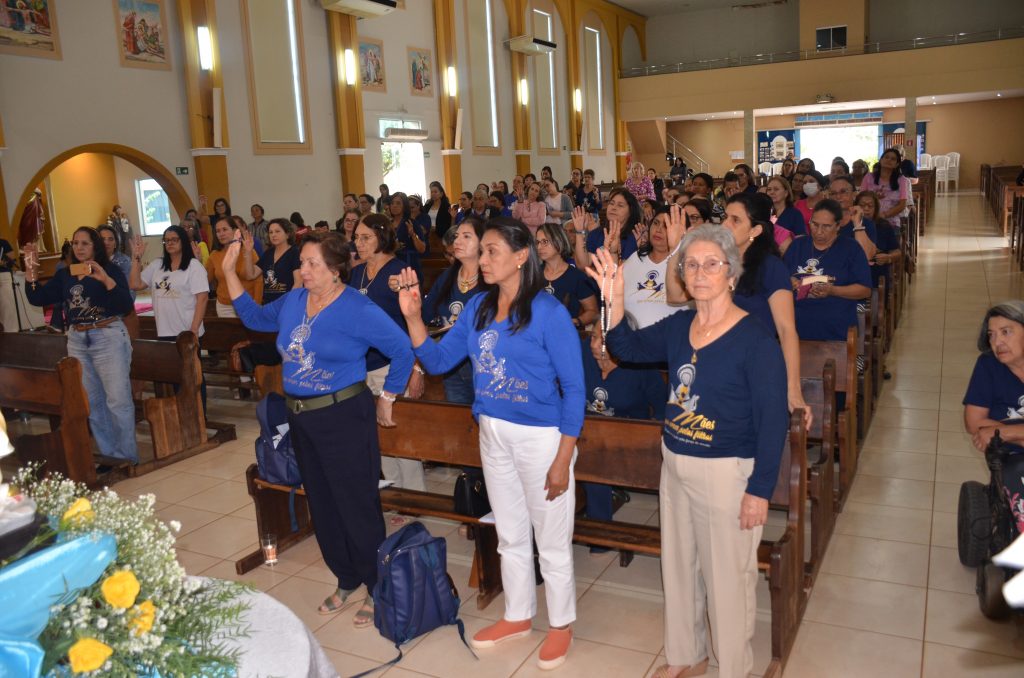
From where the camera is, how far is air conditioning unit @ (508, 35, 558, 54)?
20.0 m

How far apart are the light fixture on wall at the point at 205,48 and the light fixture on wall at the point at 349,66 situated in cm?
299

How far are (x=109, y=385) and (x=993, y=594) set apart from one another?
5.11 m

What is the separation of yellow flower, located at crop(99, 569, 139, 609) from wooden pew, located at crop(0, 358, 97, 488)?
4.29 meters

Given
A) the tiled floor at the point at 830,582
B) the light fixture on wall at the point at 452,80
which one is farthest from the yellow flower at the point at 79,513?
the light fixture on wall at the point at 452,80

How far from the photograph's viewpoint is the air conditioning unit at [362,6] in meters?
14.3

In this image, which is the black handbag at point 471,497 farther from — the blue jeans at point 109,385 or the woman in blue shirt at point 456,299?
the blue jeans at point 109,385

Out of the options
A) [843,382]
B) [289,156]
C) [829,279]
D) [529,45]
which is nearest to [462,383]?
[843,382]

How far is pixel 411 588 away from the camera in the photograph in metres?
3.45

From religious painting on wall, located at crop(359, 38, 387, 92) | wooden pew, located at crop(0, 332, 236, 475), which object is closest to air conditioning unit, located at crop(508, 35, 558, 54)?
religious painting on wall, located at crop(359, 38, 387, 92)

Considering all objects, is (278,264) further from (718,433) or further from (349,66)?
(349,66)

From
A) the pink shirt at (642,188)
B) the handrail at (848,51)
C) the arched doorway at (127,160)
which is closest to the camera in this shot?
the arched doorway at (127,160)

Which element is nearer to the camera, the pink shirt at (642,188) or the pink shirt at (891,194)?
the pink shirt at (891,194)

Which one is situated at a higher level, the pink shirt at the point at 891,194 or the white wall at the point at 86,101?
the white wall at the point at 86,101

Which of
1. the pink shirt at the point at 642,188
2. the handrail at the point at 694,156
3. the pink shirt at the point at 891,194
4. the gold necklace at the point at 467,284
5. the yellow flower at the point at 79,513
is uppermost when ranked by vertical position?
the handrail at the point at 694,156
